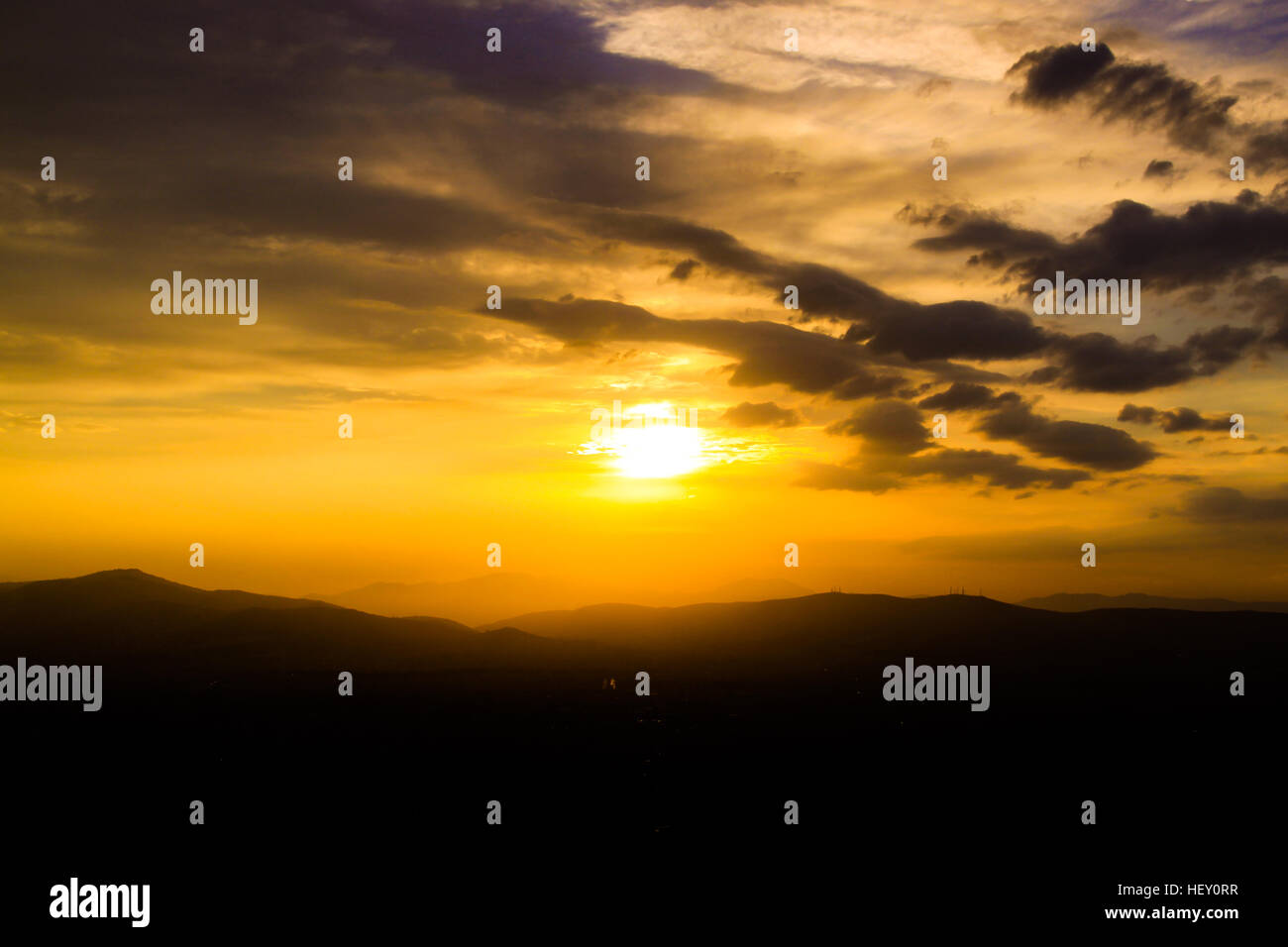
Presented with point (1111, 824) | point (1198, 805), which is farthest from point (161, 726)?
point (1198, 805)

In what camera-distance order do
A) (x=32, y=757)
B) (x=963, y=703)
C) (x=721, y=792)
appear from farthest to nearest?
(x=963, y=703) < (x=32, y=757) < (x=721, y=792)
